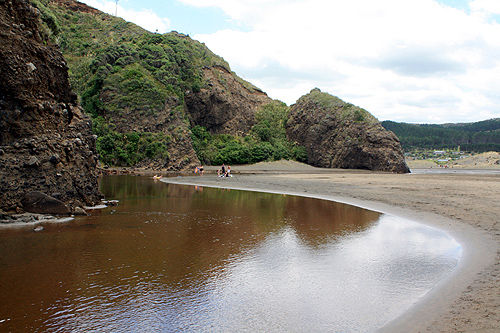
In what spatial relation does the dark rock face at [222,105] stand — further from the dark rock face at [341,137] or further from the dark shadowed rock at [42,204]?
the dark shadowed rock at [42,204]

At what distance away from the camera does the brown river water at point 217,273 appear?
5355 millimetres

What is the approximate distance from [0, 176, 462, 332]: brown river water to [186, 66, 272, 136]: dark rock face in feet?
170

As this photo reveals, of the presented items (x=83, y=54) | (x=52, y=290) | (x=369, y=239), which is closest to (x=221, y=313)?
(x=52, y=290)

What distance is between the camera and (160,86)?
177 ft

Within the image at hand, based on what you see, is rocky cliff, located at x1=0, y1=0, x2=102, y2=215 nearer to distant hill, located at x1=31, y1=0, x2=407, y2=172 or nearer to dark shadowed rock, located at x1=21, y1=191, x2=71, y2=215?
dark shadowed rock, located at x1=21, y1=191, x2=71, y2=215

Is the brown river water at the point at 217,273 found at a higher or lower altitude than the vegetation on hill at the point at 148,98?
lower

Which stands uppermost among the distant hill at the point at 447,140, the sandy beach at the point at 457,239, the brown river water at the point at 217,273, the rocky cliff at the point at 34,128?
the distant hill at the point at 447,140

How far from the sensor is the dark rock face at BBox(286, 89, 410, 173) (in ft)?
179

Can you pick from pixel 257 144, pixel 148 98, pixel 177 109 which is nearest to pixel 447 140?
pixel 257 144

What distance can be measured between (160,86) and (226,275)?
50.9 meters

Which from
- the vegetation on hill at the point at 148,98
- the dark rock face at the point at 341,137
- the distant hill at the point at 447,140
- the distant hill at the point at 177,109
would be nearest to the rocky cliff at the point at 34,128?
the vegetation on hill at the point at 148,98

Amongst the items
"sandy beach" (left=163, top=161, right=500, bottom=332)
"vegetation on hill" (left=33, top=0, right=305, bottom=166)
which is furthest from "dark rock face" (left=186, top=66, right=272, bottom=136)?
"sandy beach" (left=163, top=161, right=500, bottom=332)

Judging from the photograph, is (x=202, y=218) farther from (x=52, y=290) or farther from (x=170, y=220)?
(x=52, y=290)

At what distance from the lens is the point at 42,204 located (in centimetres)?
1280
